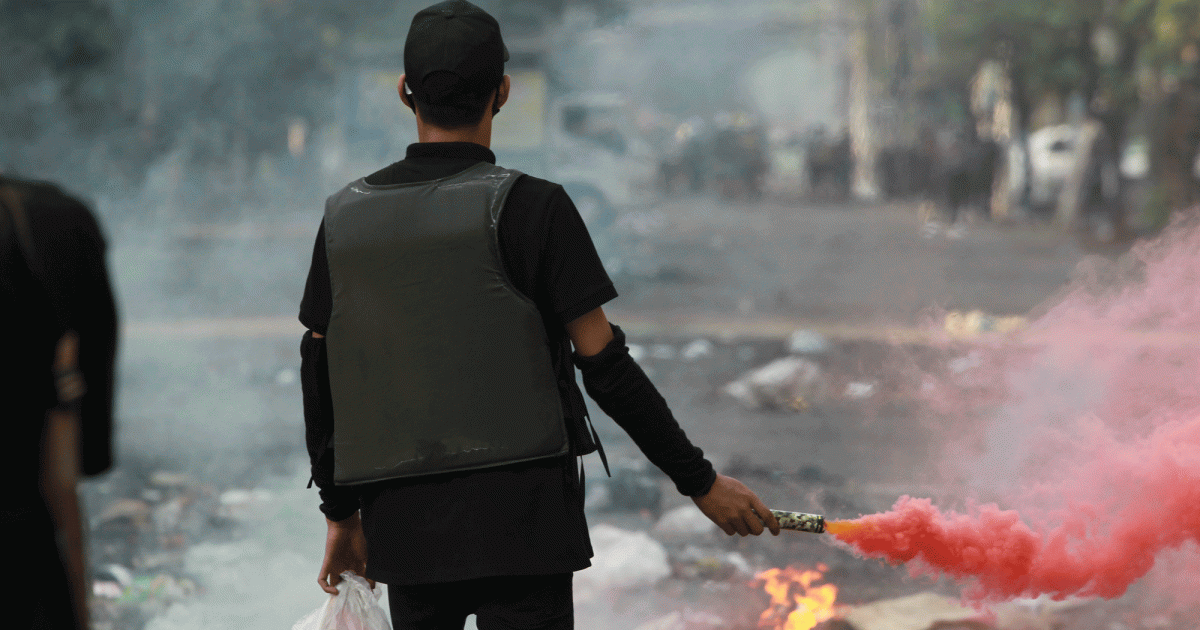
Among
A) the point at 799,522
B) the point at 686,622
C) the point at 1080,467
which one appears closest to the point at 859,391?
the point at 1080,467

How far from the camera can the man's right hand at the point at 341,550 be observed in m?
1.69

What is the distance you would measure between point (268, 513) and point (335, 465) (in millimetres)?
2572

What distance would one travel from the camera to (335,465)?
4.99 ft

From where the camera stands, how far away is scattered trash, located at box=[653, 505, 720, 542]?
11.6 ft

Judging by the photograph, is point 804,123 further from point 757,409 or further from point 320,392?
point 320,392

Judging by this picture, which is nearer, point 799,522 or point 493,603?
point 493,603

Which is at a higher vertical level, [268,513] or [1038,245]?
[1038,245]

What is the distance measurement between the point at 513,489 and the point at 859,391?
4.39 meters

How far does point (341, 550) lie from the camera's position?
1.70 metres

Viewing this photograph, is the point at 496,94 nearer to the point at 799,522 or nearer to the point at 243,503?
the point at 799,522

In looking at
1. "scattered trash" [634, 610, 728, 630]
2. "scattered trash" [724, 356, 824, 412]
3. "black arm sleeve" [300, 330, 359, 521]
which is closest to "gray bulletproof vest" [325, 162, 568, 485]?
"black arm sleeve" [300, 330, 359, 521]

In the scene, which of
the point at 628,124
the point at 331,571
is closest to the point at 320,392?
the point at 331,571

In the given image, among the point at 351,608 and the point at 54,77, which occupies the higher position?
the point at 54,77

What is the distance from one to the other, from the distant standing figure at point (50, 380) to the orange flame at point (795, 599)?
2044mm
